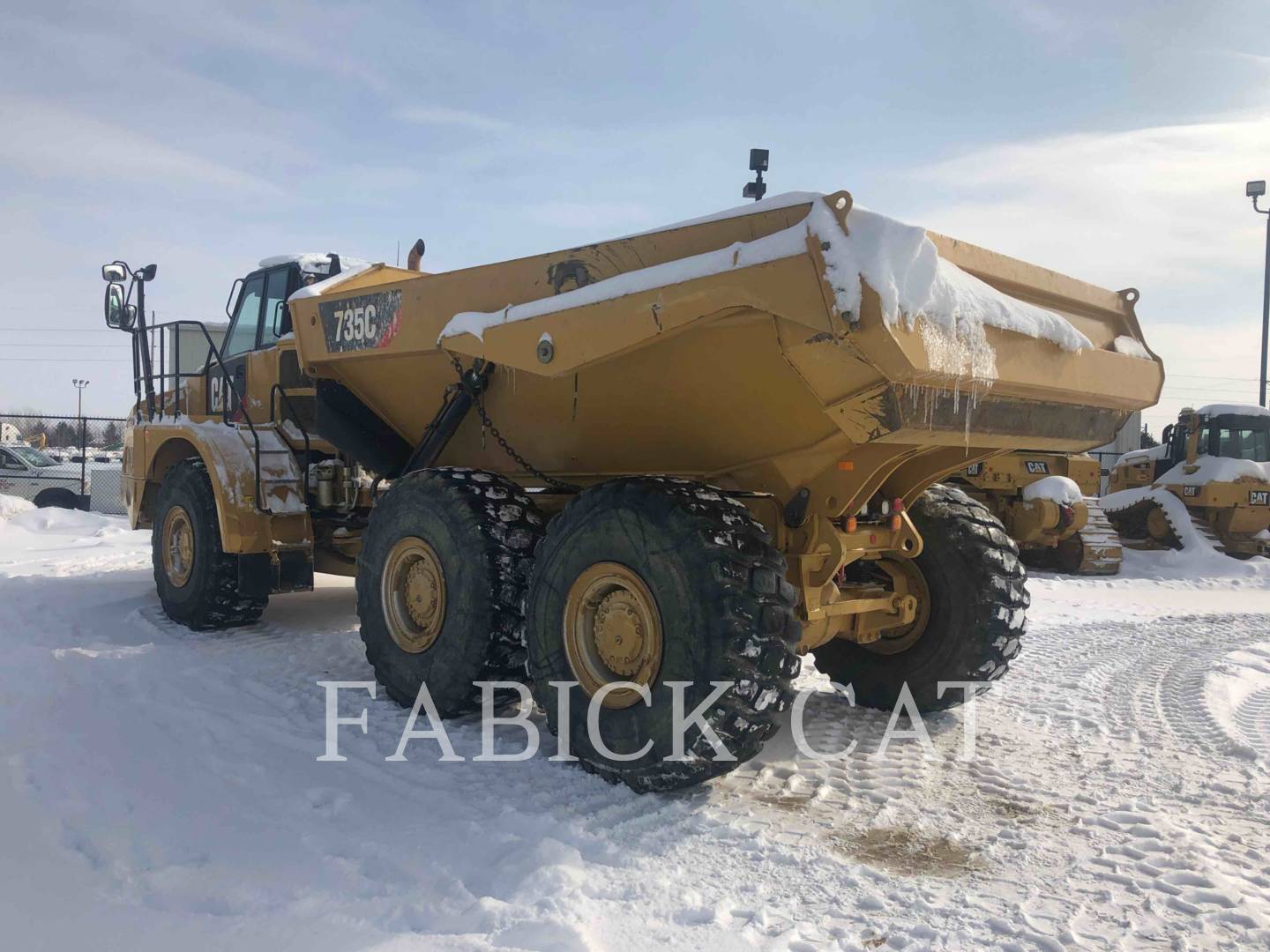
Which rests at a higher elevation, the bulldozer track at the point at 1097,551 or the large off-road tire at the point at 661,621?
the large off-road tire at the point at 661,621

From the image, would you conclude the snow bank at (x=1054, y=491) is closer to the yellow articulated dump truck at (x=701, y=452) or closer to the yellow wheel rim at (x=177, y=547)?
the yellow articulated dump truck at (x=701, y=452)

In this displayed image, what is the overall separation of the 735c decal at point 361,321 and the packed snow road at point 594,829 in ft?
6.43

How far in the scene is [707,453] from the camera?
169 inches

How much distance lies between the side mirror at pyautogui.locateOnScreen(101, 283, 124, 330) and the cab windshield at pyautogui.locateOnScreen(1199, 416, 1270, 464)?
15.7 metres

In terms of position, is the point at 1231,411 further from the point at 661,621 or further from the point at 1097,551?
the point at 661,621

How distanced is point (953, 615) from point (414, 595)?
2.81 m

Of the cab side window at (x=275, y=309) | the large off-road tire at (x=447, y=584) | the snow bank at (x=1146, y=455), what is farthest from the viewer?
the snow bank at (x=1146, y=455)

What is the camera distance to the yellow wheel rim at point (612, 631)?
12.3 feet

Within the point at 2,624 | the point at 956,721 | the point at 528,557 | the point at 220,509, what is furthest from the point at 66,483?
the point at 956,721

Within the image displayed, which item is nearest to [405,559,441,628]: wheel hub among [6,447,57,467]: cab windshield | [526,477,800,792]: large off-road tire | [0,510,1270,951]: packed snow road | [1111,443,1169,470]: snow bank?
[0,510,1270,951]: packed snow road

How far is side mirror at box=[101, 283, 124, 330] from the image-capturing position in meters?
6.95

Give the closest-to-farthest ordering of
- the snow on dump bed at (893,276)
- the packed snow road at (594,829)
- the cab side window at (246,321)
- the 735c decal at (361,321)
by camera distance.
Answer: the packed snow road at (594,829) < the snow on dump bed at (893,276) < the 735c decal at (361,321) < the cab side window at (246,321)

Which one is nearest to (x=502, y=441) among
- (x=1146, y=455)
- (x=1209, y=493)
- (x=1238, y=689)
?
(x=1238, y=689)

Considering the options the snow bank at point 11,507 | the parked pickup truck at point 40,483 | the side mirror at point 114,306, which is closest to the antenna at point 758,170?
the side mirror at point 114,306
